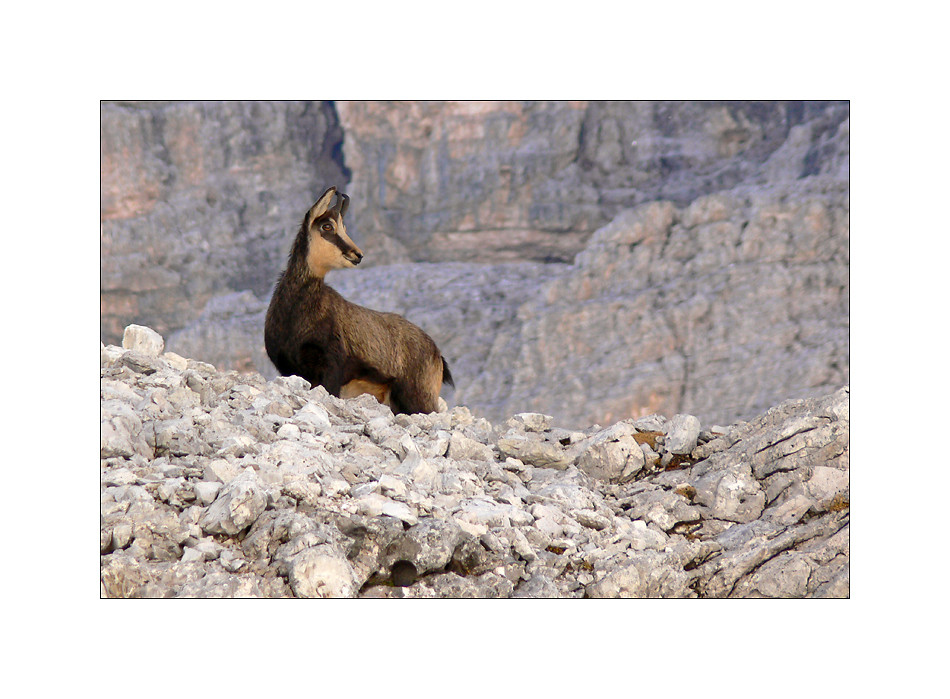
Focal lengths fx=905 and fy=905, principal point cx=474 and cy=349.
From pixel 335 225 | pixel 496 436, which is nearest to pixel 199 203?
pixel 335 225

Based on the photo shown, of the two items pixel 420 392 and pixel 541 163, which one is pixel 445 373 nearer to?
pixel 420 392

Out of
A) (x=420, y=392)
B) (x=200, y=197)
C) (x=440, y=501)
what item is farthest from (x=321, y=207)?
(x=200, y=197)

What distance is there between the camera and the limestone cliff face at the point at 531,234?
2084 cm

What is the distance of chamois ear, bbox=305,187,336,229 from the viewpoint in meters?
7.45

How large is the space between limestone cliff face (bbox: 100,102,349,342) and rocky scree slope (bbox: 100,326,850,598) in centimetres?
1637

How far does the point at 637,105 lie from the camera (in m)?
22.0

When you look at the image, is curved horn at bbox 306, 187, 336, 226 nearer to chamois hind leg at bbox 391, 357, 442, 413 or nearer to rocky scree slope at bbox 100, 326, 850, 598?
chamois hind leg at bbox 391, 357, 442, 413

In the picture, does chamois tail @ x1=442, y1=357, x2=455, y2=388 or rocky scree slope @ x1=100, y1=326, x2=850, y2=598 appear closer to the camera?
rocky scree slope @ x1=100, y1=326, x2=850, y2=598

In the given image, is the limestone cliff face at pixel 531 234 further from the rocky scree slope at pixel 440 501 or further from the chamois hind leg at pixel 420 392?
the rocky scree slope at pixel 440 501

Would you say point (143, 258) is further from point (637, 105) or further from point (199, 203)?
point (637, 105)

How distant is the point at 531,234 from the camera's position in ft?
78.0

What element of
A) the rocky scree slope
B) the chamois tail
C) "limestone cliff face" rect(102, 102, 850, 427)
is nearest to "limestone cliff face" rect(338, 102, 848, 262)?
"limestone cliff face" rect(102, 102, 850, 427)

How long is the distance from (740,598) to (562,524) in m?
0.92

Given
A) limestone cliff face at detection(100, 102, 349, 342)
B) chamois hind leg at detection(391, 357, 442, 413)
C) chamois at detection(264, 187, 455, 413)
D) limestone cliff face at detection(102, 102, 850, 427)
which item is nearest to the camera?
chamois at detection(264, 187, 455, 413)
